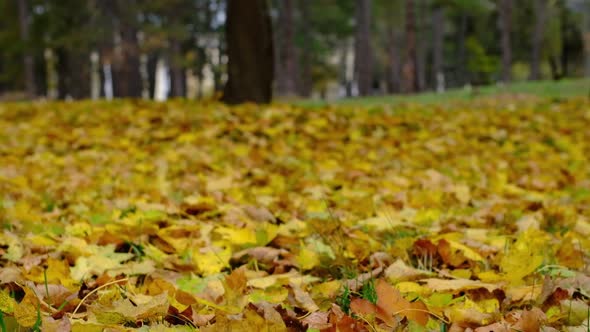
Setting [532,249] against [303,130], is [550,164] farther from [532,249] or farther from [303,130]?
[532,249]

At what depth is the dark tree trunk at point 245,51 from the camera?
25.1 ft

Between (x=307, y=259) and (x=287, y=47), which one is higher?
(x=287, y=47)

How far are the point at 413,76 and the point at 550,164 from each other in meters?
11.3

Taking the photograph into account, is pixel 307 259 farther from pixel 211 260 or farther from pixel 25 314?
pixel 25 314

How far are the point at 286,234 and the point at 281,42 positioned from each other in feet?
49.9

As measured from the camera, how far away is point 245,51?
7668mm

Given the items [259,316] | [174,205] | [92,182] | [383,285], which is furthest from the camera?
[92,182]

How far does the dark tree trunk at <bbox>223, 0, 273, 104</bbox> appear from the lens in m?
7.64

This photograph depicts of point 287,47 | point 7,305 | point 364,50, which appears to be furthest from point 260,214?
point 364,50

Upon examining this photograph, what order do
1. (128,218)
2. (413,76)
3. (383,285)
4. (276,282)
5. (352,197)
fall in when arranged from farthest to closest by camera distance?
(413,76), (352,197), (128,218), (276,282), (383,285)

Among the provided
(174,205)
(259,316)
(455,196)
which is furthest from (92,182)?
(259,316)

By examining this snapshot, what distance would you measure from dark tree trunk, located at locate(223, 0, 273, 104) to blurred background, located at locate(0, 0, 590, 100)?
0.14 metres

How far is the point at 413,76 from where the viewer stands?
51.4ft

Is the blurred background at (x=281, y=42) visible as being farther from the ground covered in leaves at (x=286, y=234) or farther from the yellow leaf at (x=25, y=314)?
the yellow leaf at (x=25, y=314)
